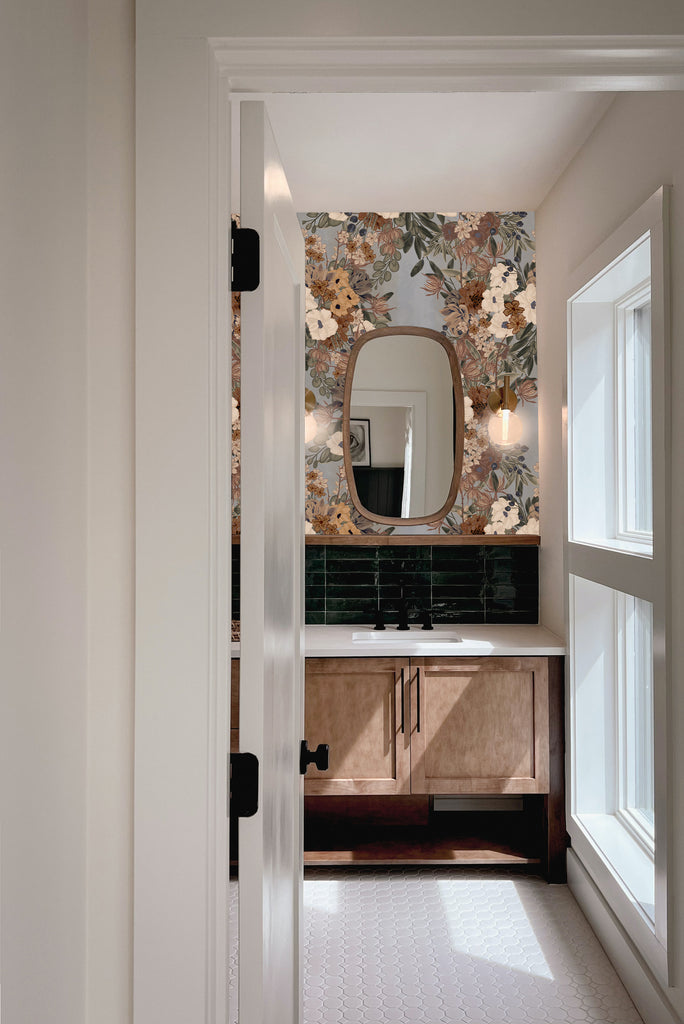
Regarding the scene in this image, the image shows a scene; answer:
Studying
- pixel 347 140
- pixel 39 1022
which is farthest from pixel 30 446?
pixel 347 140

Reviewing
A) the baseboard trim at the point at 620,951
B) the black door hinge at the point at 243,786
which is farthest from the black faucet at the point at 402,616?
the black door hinge at the point at 243,786

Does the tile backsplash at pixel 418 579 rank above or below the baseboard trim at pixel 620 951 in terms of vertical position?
above

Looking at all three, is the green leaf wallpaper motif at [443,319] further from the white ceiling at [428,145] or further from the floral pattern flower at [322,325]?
the white ceiling at [428,145]

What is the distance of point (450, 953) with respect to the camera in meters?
2.62

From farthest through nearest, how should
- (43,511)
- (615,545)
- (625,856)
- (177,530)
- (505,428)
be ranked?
(505,428), (615,545), (625,856), (177,530), (43,511)

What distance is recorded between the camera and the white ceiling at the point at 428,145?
2.58 metres

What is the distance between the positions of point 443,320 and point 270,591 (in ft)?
8.87

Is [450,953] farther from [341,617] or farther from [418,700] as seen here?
[341,617]

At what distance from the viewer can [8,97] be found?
77 centimetres

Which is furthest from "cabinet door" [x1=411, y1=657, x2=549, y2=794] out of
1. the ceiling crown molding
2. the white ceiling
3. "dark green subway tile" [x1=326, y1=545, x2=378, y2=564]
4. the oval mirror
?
the ceiling crown molding

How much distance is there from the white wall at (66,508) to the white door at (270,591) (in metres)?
0.16

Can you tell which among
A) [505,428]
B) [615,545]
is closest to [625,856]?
[615,545]

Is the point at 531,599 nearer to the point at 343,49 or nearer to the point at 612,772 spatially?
the point at 612,772

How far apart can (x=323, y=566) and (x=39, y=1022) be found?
9.38 feet
